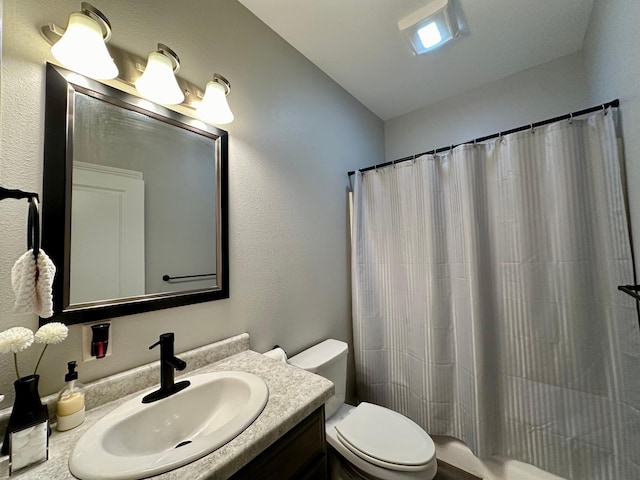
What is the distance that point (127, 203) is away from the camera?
0.91m

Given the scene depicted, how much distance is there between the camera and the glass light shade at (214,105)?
1061 millimetres

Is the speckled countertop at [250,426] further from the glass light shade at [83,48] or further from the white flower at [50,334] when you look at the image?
the glass light shade at [83,48]

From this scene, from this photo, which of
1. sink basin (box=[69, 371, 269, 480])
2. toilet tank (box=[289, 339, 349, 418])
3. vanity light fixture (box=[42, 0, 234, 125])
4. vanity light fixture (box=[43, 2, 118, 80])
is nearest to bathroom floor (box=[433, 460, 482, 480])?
toilet tank (box=[289, 339, 349, 418])

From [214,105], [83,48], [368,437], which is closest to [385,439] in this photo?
[368,437]

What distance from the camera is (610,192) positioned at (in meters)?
1.12

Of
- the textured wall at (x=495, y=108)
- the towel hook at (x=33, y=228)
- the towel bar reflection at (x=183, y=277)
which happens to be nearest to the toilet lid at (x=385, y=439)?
the towel bar reflection at (x=183, y=277)

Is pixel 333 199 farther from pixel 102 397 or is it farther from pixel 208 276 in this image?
pixel 102 397

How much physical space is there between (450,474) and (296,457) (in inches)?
53.8

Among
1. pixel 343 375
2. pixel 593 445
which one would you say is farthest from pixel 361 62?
pixel 593 445

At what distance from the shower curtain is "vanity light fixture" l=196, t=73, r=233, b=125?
110 centimetres

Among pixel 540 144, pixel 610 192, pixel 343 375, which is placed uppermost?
pixel 540 144

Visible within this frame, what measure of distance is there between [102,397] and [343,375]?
115cm

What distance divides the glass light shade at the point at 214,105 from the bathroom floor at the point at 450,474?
228 cm

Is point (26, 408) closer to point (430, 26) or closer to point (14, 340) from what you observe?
point (14, 340)
